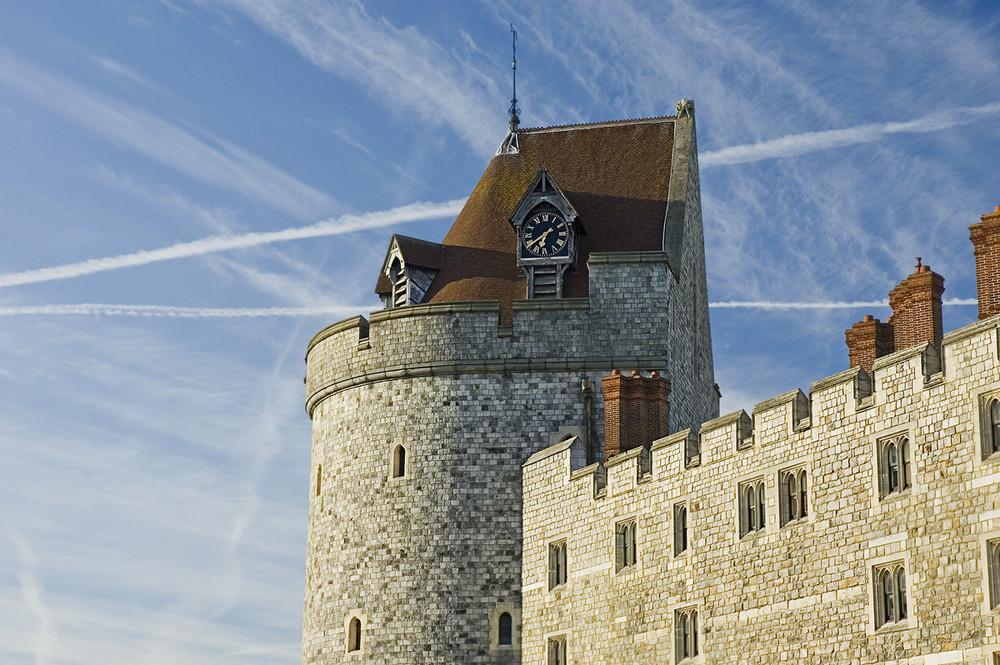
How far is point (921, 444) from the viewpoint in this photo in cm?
2447

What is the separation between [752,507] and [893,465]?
3850 millimetres

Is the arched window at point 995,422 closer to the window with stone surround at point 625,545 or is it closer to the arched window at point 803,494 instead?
the arched window at point 803,494

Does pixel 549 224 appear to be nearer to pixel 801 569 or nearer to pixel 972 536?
pixel 801 569

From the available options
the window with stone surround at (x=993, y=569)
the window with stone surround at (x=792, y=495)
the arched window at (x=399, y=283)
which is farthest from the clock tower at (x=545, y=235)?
the window with stone surround at (x=993, y=569)

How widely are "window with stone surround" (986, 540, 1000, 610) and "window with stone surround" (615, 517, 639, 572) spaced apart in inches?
375

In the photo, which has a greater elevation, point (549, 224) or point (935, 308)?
point (549, 224)

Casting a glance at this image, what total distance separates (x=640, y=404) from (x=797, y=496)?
7681mm

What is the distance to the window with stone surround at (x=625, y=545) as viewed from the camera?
31391 mm

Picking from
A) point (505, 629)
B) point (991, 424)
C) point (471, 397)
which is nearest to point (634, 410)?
point (471, 397)

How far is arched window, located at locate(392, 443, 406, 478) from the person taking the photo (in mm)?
37156

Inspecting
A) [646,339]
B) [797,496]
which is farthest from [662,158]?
[797,496]

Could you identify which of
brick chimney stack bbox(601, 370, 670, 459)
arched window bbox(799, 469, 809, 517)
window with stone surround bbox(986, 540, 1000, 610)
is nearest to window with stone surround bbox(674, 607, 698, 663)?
arched window bbox(799, 469, 809, 517)

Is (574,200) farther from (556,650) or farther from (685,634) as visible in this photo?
(685,634)

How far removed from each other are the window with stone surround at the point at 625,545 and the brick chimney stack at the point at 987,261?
8741mm
